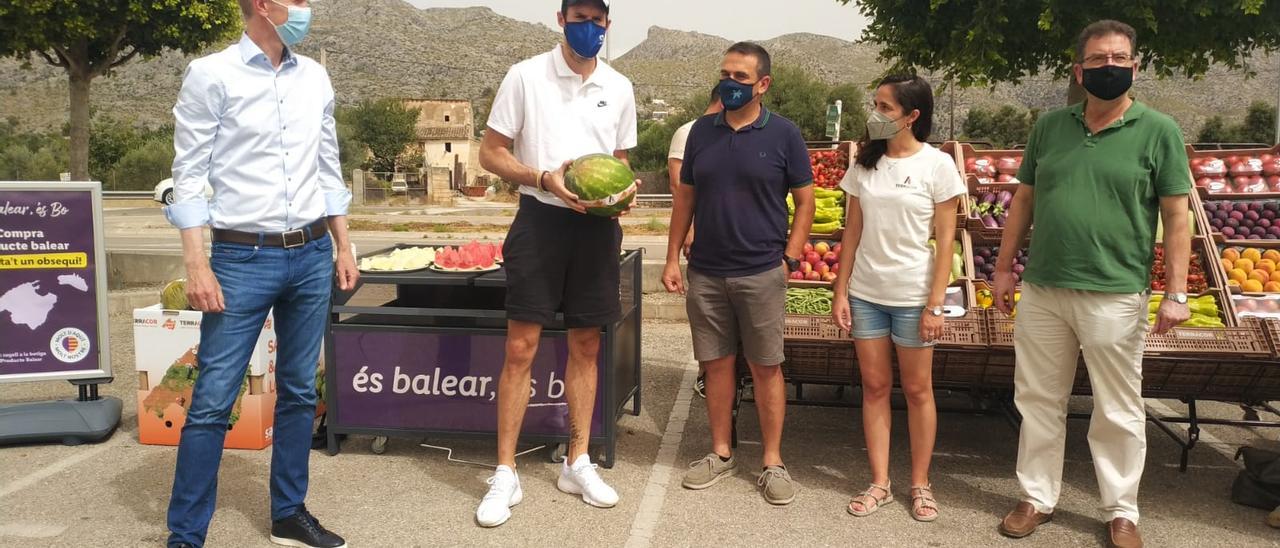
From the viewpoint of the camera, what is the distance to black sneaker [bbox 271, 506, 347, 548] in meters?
3.78

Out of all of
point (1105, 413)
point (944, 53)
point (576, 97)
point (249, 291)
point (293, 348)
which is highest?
point (944, 53)

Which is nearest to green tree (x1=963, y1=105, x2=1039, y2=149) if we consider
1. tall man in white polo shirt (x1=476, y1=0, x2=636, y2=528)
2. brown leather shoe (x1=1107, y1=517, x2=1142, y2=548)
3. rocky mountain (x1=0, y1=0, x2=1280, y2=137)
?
rocky mountain (x1=0, y1=0, x2=1280, y2=137)

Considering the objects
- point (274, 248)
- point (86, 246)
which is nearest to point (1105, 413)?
point (274, 248)

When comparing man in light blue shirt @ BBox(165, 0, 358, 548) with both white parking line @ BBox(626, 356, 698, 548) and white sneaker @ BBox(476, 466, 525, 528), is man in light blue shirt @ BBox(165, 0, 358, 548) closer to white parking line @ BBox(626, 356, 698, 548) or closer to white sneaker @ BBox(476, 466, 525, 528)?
white sneaker @ BBox(476, 466, 525, 528)

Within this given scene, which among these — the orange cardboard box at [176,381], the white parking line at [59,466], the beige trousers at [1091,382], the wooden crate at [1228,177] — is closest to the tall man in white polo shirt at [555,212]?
the orange cardboard box at [176,381]

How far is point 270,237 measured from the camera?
3484 millimetres

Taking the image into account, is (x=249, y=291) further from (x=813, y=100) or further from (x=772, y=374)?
(x=813, y=100)

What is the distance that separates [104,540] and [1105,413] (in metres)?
4.20

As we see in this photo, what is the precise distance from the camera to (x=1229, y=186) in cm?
598

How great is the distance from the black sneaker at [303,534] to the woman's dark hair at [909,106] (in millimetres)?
2791

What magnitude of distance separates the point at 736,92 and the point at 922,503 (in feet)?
6.70

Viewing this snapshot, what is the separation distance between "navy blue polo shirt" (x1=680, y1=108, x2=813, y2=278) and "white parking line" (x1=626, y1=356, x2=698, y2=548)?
1.12m

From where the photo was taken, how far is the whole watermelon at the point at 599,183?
147 inches

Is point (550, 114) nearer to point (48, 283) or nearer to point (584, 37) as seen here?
point (584, 37)
